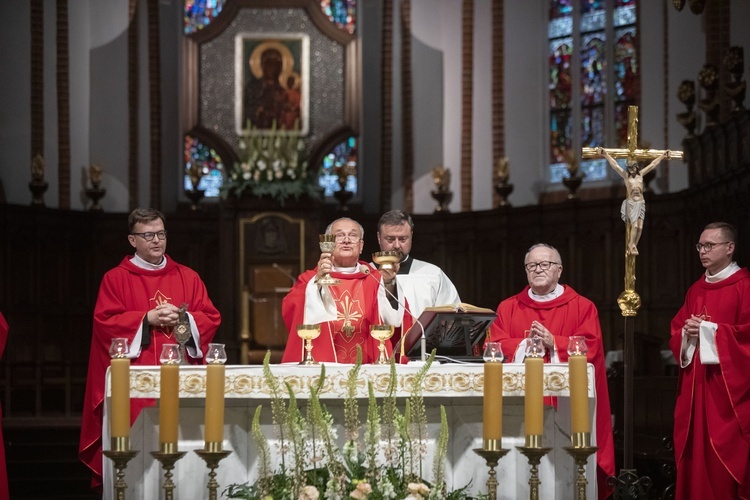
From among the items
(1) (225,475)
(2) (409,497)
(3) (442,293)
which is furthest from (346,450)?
(3) (442,293)

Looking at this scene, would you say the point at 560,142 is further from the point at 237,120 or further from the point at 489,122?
the point at 237,120

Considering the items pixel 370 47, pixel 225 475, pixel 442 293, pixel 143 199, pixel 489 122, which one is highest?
pixel 370 47

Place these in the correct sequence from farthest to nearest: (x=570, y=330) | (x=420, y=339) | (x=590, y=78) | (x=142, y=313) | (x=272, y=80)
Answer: (x=272, y=80) < (x=590, y=78) < (x=570, y=330) < (x=142, y=313) < (x=420, y=339)

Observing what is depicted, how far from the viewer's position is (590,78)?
1470cm

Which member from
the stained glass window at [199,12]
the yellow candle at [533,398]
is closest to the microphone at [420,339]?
the yellow candle at [533,398]

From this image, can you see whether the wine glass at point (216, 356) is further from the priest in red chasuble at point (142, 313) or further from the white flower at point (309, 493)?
the priest in red chasuble at point (142, 313)

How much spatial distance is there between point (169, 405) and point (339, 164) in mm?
11393

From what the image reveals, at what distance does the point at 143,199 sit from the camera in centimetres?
1499

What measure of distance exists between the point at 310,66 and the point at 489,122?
93.4 inches

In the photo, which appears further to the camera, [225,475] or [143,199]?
[143,199]

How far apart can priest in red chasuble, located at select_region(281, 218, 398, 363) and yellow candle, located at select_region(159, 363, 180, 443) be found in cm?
170

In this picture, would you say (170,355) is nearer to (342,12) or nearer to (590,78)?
(590,78)

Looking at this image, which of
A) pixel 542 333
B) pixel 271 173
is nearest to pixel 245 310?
pixel 271 173

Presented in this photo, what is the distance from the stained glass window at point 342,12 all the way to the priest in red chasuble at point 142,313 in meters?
9.28
